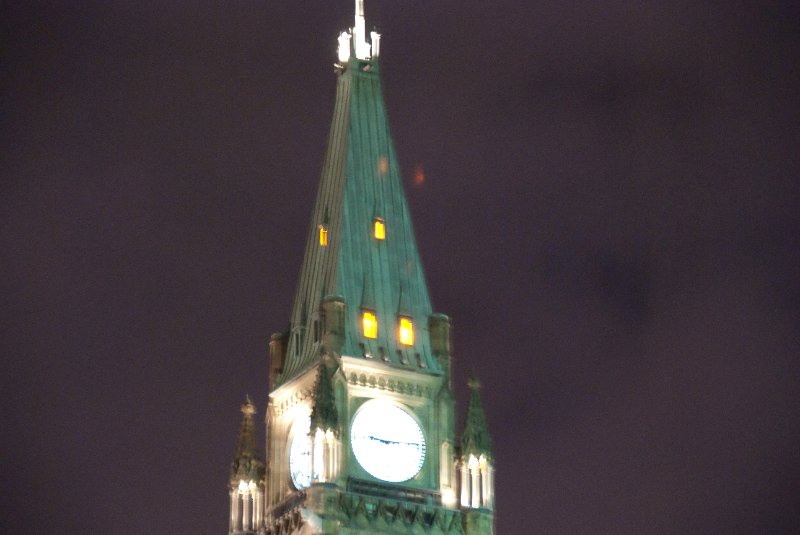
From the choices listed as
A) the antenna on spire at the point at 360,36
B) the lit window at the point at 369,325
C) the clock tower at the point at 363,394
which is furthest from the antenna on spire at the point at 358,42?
the lit window at the point at 369,325

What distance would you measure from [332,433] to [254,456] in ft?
23.2

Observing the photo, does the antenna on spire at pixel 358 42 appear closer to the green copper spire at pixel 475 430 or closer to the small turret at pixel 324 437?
the green copper spire at pixel 475 430

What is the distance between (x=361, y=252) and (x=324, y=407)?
901cm

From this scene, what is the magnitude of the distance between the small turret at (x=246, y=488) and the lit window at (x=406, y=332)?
8056 millimetres

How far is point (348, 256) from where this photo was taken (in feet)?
421

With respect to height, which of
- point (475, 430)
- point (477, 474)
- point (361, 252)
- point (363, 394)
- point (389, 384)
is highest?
point (361, 252)

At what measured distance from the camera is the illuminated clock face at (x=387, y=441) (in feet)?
407

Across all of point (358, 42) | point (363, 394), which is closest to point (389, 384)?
point (363, 394)

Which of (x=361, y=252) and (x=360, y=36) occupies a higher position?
(x=360, y=36)

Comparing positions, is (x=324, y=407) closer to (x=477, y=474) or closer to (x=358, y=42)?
(x=477, y=474)

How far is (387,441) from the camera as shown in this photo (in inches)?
4919

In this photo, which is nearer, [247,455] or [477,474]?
[477,474]

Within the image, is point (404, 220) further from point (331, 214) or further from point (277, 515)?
point (277, 515)

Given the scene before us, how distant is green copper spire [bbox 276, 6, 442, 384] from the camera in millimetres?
127000
